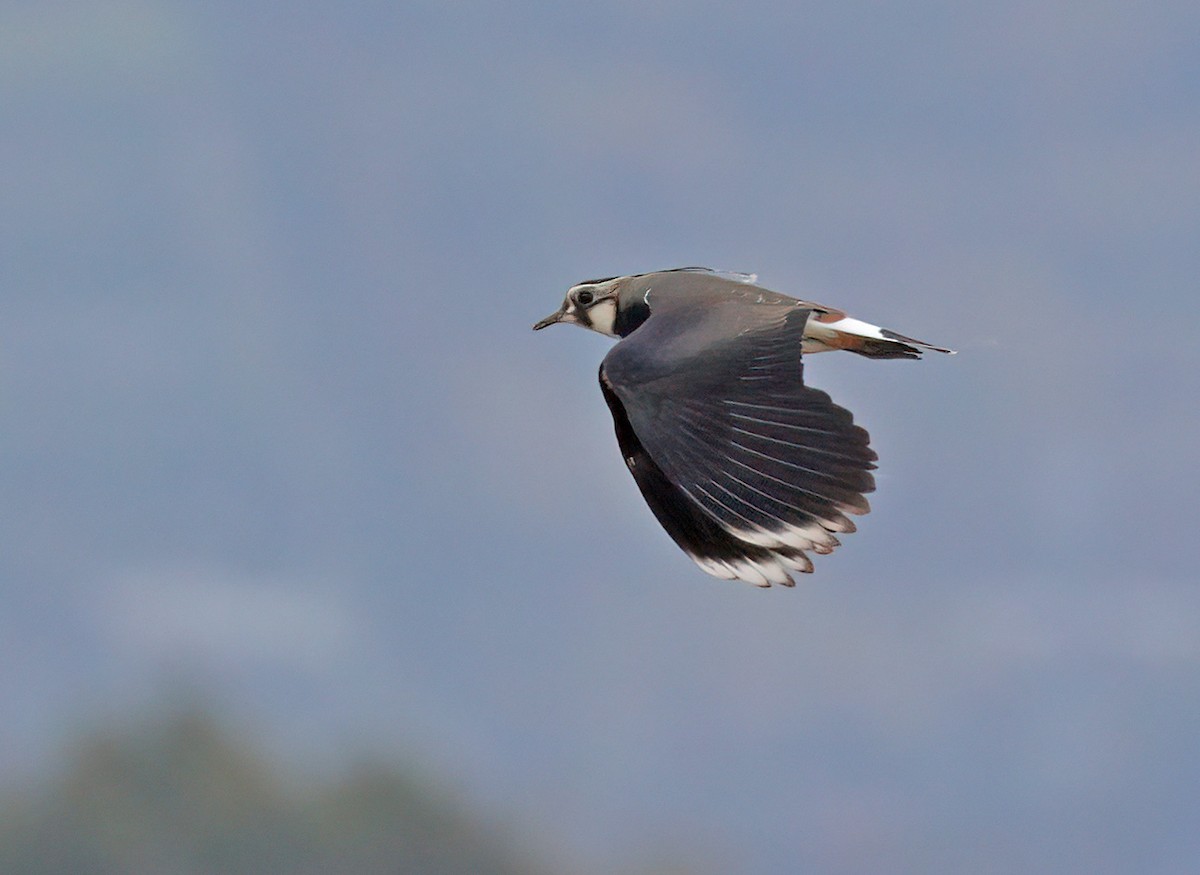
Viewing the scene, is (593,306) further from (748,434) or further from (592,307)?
(748,434)

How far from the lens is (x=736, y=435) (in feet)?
25.3

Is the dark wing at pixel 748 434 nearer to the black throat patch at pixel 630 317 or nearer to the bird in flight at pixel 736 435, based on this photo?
the bird in flight at pixel 736 435

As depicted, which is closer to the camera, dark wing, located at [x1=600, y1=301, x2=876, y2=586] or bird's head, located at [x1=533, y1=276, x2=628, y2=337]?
dark wing, located at [x1=600, y1=301, x2=876, y2=586]

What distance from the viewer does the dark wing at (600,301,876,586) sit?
7629 millimetres

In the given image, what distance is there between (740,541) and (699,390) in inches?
30.0

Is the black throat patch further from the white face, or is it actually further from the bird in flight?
the bird in flight

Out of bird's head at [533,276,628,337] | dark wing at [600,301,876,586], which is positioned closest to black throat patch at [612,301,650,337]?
bird's head at [533,276,628,337]

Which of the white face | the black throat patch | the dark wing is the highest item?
the white face

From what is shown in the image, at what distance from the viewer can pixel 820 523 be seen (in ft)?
25.2

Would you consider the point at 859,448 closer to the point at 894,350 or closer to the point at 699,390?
the point at 699,390

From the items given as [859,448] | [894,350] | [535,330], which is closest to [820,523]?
[859,448]

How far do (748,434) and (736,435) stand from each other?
5 centimetres

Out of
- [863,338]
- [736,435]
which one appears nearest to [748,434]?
[736,435]

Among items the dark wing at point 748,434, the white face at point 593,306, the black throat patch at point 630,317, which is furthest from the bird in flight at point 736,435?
the white face at point 593,306
